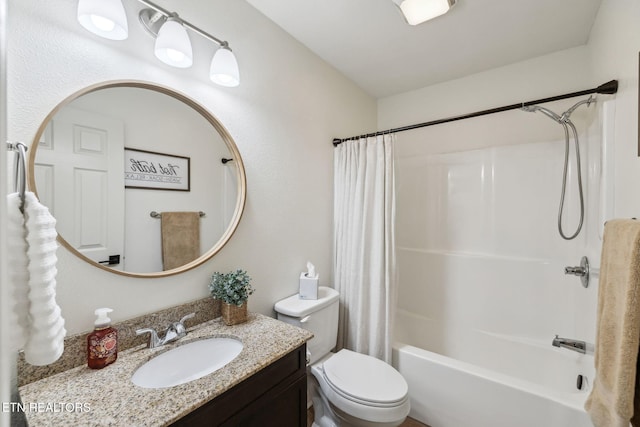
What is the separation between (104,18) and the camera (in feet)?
2.90

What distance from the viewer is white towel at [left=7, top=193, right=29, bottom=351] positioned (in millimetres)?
578

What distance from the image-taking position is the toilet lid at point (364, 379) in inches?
51.9

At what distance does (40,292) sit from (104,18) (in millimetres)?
863

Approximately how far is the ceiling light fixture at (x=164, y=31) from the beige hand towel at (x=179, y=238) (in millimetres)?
642

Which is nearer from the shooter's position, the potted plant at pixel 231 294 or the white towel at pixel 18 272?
the white towel at pixel 18 272

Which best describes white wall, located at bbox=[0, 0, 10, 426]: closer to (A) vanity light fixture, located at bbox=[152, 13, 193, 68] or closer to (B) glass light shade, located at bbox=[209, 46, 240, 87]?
(A) vanity light fixture, located at bbox=[152, 13, 193, 68]

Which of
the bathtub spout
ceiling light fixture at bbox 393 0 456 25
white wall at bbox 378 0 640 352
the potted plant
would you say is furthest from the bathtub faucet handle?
the potted plant

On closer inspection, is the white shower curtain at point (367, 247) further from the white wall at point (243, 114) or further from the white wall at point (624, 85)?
the white wall at point (624, 85)

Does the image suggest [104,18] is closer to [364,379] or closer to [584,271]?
[364,379]

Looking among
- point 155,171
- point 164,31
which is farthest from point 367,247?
point 164,31

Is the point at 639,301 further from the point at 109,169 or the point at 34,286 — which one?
the point at 109,169

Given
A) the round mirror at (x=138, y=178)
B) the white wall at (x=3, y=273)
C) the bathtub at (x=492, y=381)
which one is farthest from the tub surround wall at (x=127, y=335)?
the bathtub at (x=492, y=381)

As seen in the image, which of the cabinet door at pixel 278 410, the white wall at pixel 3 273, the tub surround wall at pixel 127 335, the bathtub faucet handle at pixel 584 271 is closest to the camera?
the white wall at pixel 3 273

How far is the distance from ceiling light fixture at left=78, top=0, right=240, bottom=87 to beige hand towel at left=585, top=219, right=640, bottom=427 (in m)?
1.56
